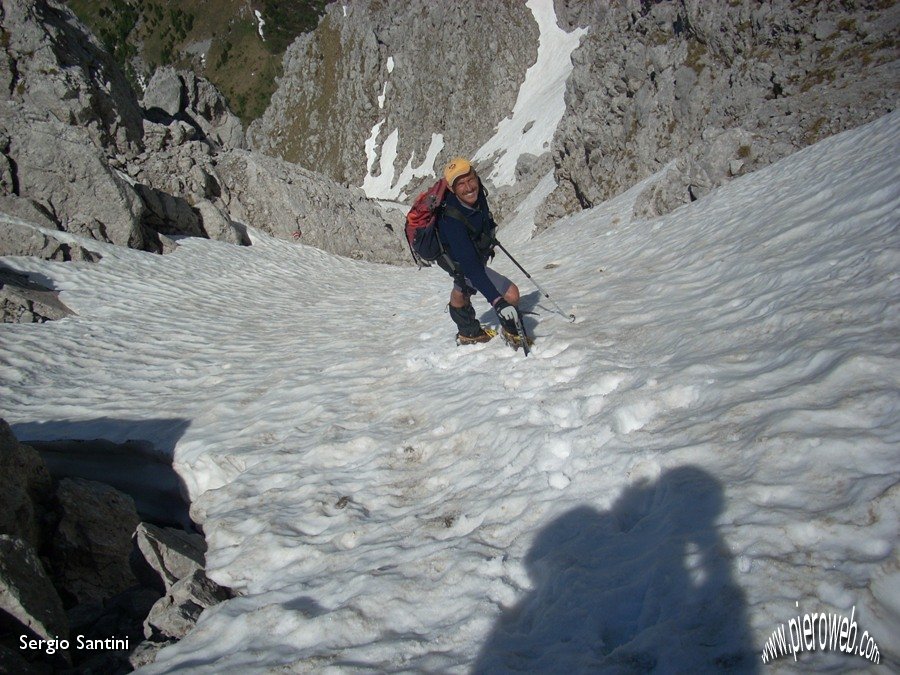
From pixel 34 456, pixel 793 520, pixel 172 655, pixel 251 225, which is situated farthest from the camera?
pixel 251 225

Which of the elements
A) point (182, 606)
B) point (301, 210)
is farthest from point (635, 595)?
point (301, 210)

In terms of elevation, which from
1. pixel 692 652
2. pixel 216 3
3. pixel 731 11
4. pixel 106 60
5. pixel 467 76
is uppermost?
pixel 216 3

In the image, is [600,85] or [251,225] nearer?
[251,225]

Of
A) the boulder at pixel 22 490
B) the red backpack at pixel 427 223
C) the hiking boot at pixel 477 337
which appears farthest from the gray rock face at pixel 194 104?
the boulder at pixel 22 490

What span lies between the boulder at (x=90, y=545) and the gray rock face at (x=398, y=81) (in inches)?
3035

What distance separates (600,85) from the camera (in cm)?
2845

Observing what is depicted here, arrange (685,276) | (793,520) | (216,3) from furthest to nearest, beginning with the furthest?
(216,3) → (685,276) → (793,520)

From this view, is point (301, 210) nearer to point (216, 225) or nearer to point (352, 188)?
point (216, 225)

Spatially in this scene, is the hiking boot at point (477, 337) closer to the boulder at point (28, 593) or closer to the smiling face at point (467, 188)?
the smiling face at point (467, 188)

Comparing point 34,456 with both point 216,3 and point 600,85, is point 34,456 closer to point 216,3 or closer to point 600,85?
point 600,85

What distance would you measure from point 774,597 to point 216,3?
188 metres

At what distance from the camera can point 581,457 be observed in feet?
15.0

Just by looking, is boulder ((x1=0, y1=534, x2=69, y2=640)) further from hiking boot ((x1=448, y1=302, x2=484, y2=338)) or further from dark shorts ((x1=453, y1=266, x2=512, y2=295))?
hiking boot ((x1=448, y1=302, x2=484, y2=338))

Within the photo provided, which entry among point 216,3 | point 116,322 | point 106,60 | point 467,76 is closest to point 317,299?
point 116,322
